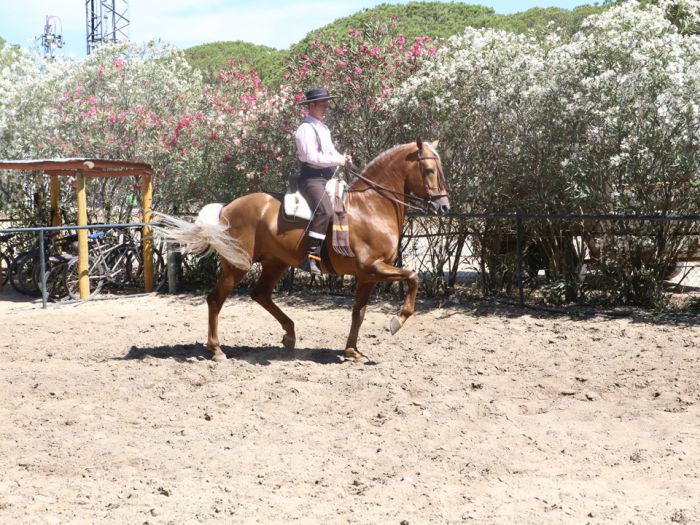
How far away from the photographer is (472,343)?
8.88m

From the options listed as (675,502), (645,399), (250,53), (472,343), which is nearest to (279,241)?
(472,343)

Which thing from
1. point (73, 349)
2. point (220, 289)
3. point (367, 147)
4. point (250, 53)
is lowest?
point (73, 349)

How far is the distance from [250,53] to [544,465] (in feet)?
230

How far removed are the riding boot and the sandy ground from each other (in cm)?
90

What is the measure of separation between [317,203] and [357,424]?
2.47m

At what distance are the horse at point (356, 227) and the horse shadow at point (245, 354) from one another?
0.76ft

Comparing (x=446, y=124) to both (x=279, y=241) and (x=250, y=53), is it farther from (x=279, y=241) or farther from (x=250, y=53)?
(x=250, y=53)

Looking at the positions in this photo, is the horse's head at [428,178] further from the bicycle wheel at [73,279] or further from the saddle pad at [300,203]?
the bicycle wheel at [73,279]

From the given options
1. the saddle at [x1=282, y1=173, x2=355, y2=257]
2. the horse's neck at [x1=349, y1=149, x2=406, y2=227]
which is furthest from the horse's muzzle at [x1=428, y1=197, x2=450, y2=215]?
the saddle at [x1=282, y1=173, x2=355, y2=257]

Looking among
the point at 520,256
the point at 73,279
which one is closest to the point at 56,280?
the point at 73,279

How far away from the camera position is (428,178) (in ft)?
25.9

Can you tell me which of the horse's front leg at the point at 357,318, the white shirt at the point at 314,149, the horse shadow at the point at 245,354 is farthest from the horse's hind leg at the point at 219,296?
the white shirt at the point at 314,149

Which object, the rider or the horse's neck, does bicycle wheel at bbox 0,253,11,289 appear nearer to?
the rider

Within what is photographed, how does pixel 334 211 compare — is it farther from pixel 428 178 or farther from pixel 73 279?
pixel 73 279
